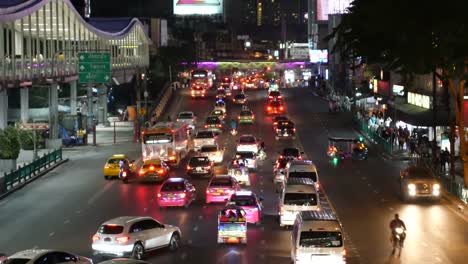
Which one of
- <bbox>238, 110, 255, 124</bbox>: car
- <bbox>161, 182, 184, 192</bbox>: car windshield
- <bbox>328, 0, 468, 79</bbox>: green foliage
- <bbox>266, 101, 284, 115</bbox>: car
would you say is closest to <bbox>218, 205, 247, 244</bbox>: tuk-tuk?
<bbox>161, 182, 184, 192</bbox>: car windshield

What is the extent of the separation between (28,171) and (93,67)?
1625 centimetres

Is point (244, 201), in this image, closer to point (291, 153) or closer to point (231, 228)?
point (231, 228)

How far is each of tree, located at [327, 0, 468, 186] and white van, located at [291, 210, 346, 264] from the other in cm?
1604

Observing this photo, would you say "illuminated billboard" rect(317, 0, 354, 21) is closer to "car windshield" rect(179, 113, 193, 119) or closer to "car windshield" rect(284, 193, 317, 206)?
"car windshield" rect(179, 113, 193, 119)

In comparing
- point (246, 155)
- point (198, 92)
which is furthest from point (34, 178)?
point (198, 92)

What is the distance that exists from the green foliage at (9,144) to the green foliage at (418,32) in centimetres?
2305

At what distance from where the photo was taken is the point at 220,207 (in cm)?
3988

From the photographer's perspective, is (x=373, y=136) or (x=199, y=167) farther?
(x=373, y=136)

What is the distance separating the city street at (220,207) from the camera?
28953 mm

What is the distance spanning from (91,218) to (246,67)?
530 ft

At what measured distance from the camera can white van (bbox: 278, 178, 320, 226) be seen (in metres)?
33.0

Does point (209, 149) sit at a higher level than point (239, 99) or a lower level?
lower

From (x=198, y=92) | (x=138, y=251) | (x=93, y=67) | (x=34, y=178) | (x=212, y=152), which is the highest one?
(x=93, y=67)

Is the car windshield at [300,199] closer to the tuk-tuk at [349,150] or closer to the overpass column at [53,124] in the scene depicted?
the tuk-tuk at [349,150]
